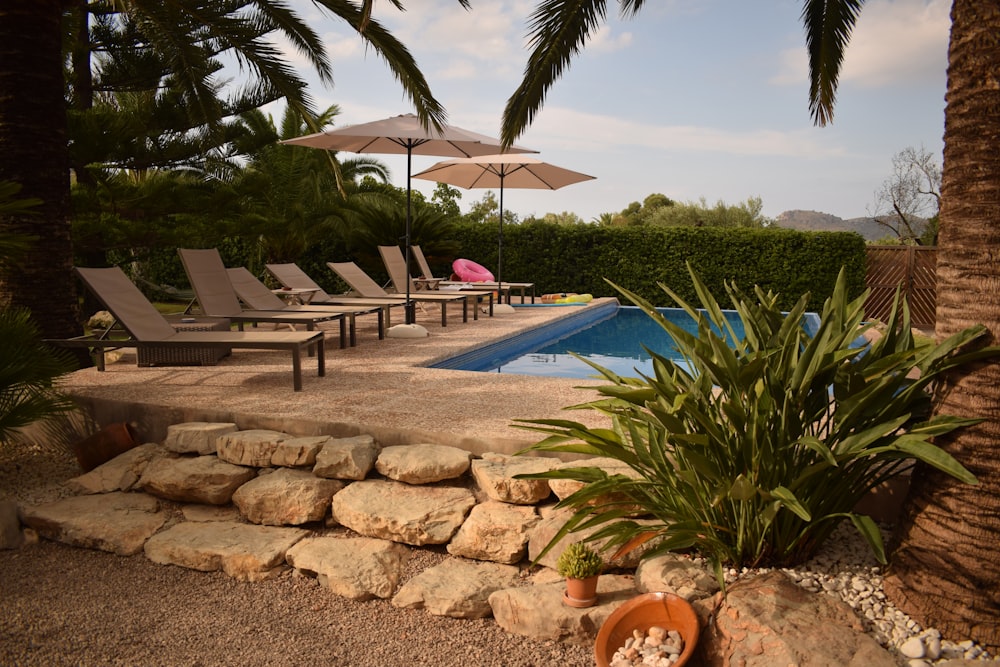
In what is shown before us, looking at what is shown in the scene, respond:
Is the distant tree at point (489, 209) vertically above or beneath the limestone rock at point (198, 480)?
above

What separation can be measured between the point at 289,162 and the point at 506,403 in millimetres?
12203

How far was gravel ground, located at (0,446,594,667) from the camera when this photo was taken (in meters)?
3.13

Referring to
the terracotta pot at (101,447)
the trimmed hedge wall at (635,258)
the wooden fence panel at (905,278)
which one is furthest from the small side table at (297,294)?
the wooden fence panel at (905,278)

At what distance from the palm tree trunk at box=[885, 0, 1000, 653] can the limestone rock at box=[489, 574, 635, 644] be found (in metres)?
1.14

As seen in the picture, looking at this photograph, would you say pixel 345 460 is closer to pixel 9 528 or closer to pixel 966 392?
pixel 9 528

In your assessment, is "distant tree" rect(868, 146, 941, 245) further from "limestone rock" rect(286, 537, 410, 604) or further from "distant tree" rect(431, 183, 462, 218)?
"limestone rock" rect(286, 537, 410, 604)

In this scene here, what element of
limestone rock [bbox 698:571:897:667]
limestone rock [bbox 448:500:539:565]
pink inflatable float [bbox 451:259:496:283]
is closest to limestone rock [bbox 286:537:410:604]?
limestone rock [bbox 448:500:539:565]

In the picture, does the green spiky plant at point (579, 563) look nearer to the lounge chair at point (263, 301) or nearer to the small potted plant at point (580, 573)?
the small potted plant at point (580, 573)

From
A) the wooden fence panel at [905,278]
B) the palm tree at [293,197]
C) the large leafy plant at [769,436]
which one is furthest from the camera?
the palm tree at [293,197]

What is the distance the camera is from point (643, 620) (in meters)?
3.06

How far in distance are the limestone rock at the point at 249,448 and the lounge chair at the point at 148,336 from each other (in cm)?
109

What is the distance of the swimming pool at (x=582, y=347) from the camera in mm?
8688

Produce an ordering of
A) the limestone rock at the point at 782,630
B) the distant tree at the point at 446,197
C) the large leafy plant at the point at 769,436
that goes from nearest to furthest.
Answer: the limestone rock at the point at 782,630 < the large leafy plant at the point at 769,436 < the distant tree at the point at 446,197

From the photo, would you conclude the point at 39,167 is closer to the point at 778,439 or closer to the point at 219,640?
the point at 219,640
